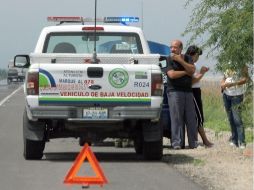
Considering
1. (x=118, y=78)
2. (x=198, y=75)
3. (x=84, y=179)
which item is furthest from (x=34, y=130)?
(x=198, y=75)

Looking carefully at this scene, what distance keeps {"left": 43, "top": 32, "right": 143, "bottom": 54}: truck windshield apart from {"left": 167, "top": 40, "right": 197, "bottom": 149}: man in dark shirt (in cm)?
70

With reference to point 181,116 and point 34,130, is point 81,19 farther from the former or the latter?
point 34,130

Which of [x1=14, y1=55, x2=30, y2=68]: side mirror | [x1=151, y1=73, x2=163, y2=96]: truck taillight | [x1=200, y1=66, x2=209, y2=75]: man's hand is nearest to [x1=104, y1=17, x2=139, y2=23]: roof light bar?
[x1=200, y1=66, x2=209, y2=75]: man's hand

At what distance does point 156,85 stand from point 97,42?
198 centimetres

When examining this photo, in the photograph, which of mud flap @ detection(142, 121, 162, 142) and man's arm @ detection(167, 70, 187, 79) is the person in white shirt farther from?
mud flap @ detection(142, 121, 162, 142)

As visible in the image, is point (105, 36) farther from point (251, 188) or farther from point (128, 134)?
point (251, 188)

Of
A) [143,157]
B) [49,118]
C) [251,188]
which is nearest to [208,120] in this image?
[143,157]

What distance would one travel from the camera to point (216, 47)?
39.5 feet

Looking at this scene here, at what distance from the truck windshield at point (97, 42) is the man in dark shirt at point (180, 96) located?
0.70 meters

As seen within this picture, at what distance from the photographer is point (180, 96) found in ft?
44.9

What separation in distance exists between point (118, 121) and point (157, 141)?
872mm

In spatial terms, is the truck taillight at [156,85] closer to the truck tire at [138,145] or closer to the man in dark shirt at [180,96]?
the truck tire at [138,145]

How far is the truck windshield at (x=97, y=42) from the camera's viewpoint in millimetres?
13109

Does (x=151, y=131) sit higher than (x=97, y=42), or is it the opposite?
(x=97, y=42)
